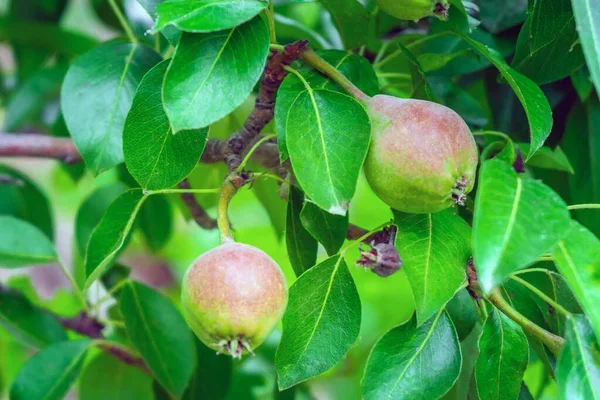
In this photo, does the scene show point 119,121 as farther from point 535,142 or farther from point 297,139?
point 535,142

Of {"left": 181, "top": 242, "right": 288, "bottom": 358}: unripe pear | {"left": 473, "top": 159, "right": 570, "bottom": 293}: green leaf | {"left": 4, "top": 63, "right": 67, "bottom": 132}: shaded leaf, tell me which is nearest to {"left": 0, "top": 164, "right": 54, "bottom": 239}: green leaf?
{"left": 4, "top": 63, "right": 67, "bottom": 132}: shaded leaf

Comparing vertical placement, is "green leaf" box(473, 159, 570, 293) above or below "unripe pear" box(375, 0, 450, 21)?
below

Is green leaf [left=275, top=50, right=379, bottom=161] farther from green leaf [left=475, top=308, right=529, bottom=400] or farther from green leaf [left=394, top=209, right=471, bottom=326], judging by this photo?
green leaf [left=475, top=308, right=529, bottom=400]

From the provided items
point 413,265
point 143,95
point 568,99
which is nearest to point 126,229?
point 143,95

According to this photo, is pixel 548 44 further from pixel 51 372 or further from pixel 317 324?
pixel 51 372

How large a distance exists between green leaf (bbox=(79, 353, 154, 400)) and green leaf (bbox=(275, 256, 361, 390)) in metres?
0.58

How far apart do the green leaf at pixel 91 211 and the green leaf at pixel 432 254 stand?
60 cm

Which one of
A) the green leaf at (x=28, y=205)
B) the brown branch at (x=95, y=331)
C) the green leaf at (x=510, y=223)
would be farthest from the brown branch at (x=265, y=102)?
the green leaf at (x=28, y=205)

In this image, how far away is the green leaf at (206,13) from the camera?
487 millimetres

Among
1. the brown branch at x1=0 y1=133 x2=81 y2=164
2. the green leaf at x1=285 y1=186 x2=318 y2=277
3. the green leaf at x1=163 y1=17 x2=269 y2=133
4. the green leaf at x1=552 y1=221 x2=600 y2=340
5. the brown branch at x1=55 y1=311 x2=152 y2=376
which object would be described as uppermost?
the green leaf at x1=163 y1=17 x2=269 y2=133

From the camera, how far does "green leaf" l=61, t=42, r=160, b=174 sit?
0.68 m

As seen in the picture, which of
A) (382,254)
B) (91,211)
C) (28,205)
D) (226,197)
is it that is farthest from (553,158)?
(28,205)

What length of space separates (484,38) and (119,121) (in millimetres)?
432

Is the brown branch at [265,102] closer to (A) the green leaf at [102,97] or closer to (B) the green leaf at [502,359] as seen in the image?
(A) the green leaf at [102,97]
